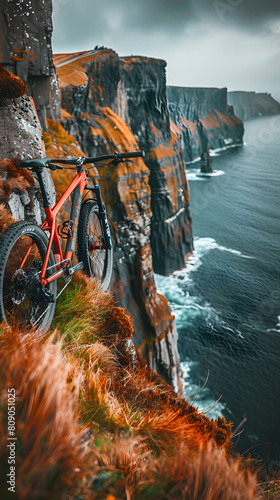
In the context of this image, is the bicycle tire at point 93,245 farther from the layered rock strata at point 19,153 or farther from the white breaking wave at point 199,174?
the white breaking wave at point 199,174

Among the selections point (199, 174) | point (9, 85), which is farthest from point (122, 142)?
point (199, 174)

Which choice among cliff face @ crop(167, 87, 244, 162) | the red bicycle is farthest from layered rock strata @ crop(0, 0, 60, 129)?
cliff face @ crop(167, 87, 244, 162)

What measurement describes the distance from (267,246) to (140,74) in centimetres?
3220

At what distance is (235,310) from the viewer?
115 ft

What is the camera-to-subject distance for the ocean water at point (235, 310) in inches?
891

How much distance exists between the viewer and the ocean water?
74.3ft

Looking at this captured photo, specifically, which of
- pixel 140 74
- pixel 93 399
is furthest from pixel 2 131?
pixel 140 74

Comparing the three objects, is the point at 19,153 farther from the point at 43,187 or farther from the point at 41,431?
the point at 41,431

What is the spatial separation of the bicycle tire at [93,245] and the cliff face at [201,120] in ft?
266

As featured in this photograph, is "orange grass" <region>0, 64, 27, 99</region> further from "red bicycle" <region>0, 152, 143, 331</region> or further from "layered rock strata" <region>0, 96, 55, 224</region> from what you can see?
"red bicycle" <region>0, 152, 143, 331</region>

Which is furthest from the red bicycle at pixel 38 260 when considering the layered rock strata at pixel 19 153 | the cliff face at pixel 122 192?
the cliff face at pixel 122 192

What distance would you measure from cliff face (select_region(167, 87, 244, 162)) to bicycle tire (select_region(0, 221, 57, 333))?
83.3 m

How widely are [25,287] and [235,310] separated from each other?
34514 millimetres

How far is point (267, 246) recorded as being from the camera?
4731cm
